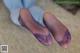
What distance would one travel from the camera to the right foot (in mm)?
1264

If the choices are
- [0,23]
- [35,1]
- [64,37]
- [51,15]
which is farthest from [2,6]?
[64,37]

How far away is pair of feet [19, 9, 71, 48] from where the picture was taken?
1.26 metres

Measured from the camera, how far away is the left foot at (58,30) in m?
1.27

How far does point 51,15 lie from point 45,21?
0.18 ft

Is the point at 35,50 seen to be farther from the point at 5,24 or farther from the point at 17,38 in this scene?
the point at 5,24

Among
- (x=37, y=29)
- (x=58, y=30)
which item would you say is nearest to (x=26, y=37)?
(x=37, y=29)

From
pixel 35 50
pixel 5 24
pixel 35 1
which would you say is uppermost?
pixel 35 1

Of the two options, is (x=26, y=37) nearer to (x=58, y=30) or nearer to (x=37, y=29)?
(x=37, y=29)

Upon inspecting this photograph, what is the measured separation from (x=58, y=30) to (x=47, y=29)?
7 cm

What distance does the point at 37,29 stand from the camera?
1267 millimetres

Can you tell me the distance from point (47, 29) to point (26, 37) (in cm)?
14

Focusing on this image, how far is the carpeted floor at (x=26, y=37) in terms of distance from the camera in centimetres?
126

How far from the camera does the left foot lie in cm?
127

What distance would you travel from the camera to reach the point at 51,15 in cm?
128
